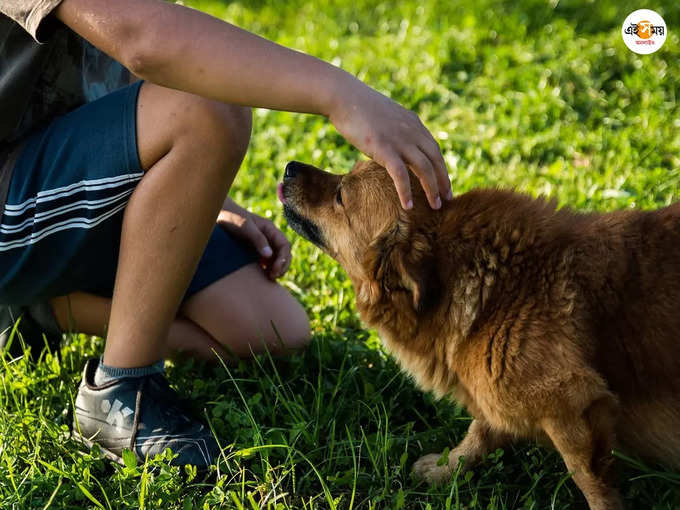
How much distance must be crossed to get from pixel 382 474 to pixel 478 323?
2.12 ft

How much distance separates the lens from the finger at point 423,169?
2.11m

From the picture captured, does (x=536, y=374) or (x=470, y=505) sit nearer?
(x=536, y=374)

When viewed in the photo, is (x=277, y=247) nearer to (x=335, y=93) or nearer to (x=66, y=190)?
(x=66, y=190)

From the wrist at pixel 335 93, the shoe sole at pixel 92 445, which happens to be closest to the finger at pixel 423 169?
the wrist at pixel 335 93

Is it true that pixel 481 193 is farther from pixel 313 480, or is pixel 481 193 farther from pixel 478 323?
pixel 313 480

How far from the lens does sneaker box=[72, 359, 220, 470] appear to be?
2680mm

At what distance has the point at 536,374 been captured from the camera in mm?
2256

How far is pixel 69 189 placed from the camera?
2.65 meters

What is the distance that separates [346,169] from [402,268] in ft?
7.32

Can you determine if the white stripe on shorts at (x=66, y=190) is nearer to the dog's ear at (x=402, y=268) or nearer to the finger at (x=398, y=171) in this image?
the dog's ear at (x=402, y=268)

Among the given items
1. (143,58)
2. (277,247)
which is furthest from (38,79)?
(277,247)

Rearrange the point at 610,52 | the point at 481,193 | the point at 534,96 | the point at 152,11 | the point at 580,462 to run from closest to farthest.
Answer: the point at 152,11 → the point at 580,462 → the point at 481,193 → the point at 534,96 → the point at 610,52

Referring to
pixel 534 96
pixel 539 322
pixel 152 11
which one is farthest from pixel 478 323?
pixel 534 96

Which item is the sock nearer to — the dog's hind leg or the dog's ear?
the dog's ear
